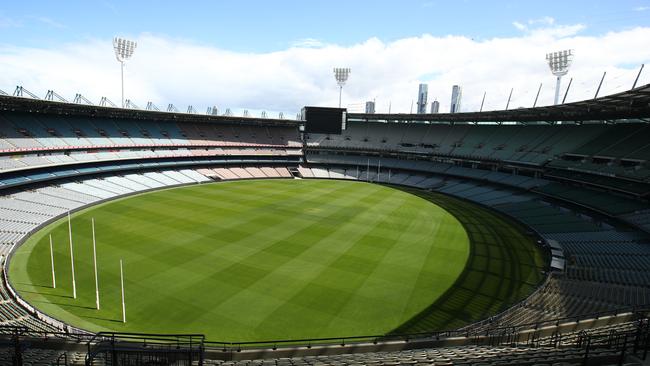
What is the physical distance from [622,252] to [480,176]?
108ft

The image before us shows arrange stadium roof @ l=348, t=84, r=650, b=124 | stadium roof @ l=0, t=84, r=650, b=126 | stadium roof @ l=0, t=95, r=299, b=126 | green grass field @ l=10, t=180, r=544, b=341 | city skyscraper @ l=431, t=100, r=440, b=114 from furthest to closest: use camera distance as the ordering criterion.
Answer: city skyscraper @ l=431, t=100, r=440, b=114
stadium roof @ l=0, t=95, r=299, b=126
stadium roof @ l=0, t=84, r=650, b=126
stadium roof @ l=348, t=84, r=650, b=124
green grass field @ l=10, t=180, r=544, b=341

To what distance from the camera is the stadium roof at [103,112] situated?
40312 mm

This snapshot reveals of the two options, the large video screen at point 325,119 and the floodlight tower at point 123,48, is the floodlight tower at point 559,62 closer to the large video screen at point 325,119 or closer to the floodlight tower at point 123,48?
the large video screen at point 325,119

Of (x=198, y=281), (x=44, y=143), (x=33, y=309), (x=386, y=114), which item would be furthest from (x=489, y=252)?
(x=44, y=143)

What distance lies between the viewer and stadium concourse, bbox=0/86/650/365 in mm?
13922

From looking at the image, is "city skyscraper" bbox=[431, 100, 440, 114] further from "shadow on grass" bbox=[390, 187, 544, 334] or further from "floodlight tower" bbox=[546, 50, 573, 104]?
"shadow on grass" bbox=[390, 187, 544, 334]

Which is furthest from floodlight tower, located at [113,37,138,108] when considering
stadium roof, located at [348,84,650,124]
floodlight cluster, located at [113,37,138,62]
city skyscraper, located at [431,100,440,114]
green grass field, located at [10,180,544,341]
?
city skyscraper, located at [431,100,440,114]

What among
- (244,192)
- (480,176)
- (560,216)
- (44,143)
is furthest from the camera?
(480,176)

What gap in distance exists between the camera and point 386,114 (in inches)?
2842

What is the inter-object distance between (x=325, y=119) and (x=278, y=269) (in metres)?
52.6

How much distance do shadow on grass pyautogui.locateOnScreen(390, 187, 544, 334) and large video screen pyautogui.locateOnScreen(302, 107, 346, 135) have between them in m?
40.4

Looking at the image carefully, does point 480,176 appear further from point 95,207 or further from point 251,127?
point 95,207

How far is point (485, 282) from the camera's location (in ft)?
78.6

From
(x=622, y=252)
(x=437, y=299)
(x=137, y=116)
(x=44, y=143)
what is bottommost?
(x=437, y=299)
